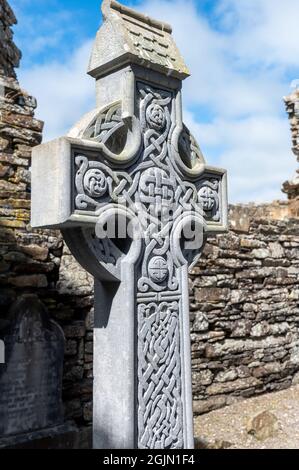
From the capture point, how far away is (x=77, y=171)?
2324 millimetres

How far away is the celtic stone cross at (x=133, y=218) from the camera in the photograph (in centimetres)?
236

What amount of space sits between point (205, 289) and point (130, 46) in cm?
350

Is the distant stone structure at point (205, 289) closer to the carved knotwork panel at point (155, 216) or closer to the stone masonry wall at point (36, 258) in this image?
the stone masonry wall at point (36, 258)

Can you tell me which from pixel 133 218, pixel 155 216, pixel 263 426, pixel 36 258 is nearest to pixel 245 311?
pixel 263 426

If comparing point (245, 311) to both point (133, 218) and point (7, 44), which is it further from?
point (7, 44)

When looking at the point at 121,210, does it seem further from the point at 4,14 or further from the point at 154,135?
the point at 4,14

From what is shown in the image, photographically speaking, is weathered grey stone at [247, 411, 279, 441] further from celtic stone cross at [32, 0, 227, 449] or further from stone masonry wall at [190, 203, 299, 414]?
celtic stone cross at [32, 0, 227, 449]

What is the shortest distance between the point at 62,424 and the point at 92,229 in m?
2.46

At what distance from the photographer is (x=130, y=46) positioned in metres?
2.55

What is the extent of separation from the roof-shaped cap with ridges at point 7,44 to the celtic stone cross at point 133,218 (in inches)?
148

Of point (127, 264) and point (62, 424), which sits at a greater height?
point (127, 264)

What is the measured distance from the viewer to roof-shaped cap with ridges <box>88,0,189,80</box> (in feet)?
8.45

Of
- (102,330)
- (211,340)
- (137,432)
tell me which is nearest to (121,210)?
(102,330)

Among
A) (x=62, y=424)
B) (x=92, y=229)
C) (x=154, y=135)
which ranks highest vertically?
(x=154, y=135)
